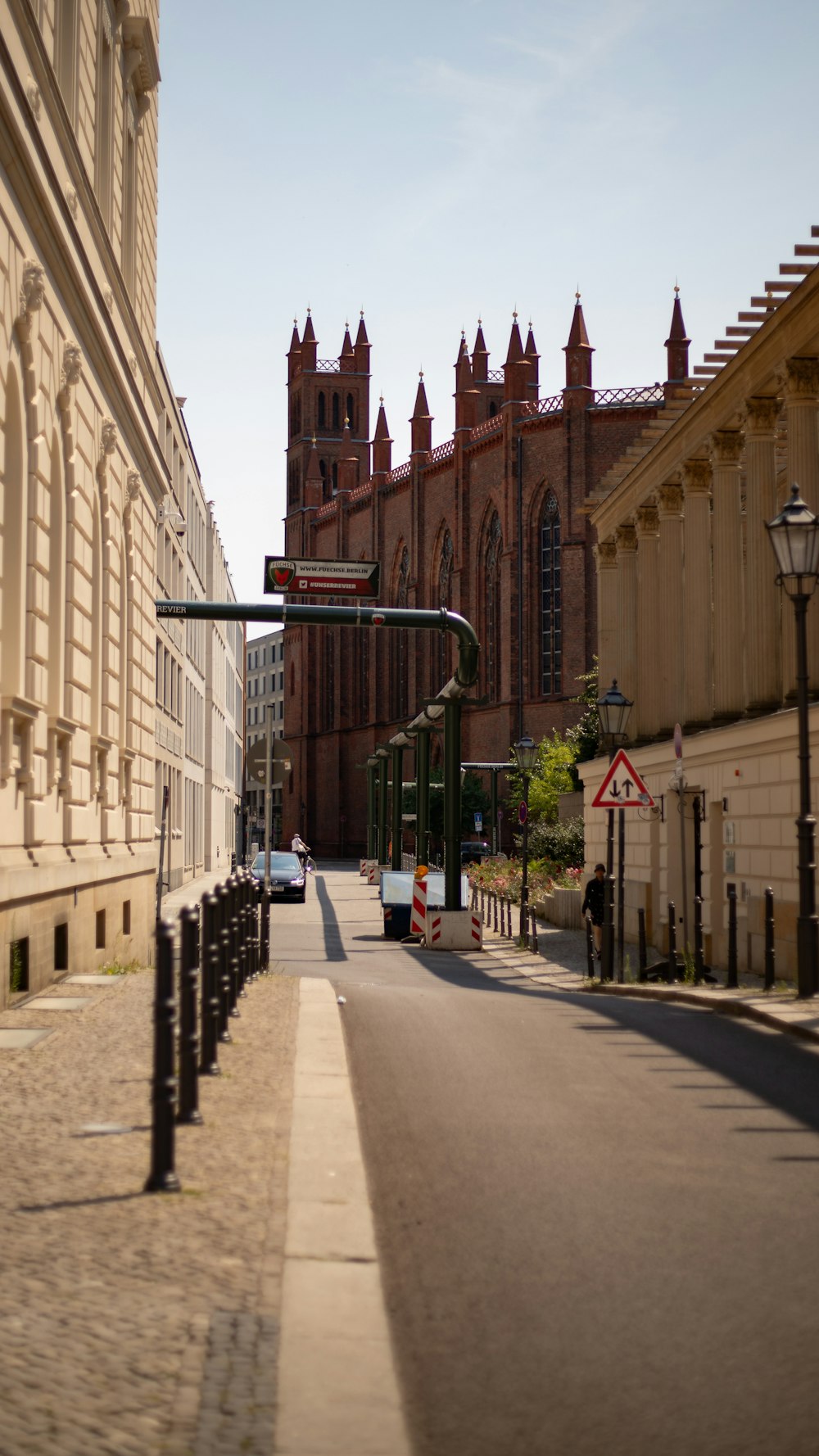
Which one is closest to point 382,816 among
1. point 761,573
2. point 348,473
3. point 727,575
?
point 727,575

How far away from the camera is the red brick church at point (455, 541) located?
7112 centimetres

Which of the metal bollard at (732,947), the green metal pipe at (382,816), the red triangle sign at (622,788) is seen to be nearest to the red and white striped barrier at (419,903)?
the red triangle sign at (622,788)

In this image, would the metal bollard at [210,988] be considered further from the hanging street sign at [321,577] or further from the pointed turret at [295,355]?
the pointed turret at [295,355]

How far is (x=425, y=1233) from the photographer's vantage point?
219 inches

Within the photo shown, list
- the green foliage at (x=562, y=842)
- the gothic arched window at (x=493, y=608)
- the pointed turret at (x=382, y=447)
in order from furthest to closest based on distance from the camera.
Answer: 1. the pointed turret at (x=382, y=447)
2. the gothic arched window at (x=493, y=608)
3. the green foliage at (x=562, y=842)

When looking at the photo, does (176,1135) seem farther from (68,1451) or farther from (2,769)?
(2,769)

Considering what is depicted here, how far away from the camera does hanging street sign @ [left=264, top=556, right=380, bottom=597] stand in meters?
22.4

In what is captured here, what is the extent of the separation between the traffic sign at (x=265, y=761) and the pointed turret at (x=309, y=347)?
9896 cm

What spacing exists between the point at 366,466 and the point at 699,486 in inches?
3666

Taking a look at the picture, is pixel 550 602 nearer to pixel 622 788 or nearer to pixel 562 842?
pixel 562 842

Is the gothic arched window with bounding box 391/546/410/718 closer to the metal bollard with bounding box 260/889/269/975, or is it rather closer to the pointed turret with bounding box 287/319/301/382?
the pointed turret with bounding box 287/319/301/382

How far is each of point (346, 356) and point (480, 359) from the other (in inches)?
634

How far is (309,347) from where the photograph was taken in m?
121

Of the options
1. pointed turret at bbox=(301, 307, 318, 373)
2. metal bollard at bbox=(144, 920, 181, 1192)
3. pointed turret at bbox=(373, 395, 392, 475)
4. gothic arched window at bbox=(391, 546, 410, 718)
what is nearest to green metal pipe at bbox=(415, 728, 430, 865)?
metal bollard at bbox=(144, 920, 181, 1192)
